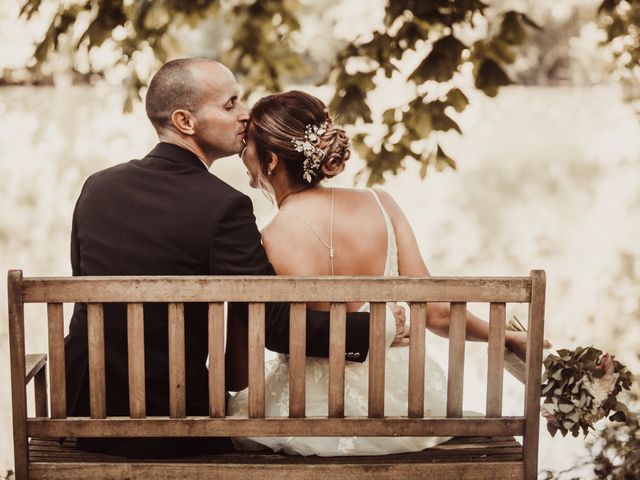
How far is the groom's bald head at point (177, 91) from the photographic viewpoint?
2.82m

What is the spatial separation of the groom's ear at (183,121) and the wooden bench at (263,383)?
669 mm

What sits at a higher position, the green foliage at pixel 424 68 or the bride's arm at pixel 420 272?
the green foliage at pixel 424 68

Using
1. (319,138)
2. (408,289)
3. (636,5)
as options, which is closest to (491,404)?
(408,289)

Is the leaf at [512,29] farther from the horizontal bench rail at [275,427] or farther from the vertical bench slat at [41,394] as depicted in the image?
the vertical bench slat at [41,394]

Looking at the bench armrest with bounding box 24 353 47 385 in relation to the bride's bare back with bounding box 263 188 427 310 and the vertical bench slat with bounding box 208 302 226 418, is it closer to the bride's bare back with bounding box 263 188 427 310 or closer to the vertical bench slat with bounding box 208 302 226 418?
the vertical bench slat with bounding box 208 302 226 418

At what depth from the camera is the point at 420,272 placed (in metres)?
3.02

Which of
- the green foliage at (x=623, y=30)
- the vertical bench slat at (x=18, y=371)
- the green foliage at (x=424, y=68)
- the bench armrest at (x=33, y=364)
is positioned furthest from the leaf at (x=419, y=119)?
the vertical bench slat at (x=18, y=371)

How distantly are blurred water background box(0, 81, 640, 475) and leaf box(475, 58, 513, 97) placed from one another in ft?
4.44

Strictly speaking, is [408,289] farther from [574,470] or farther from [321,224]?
[574,470]

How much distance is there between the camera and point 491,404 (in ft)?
7.97

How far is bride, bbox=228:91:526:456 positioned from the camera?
9.16 feet

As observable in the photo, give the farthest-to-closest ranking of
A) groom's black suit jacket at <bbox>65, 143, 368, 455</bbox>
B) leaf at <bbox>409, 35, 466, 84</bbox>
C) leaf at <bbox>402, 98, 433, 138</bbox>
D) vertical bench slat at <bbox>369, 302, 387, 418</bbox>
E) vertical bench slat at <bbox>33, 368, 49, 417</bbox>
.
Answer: leaf at <bbox>402, 98, 433, 138</bbox> < leaf at <bbox>409, 35, 466, 84</bbox> < vertical bench slat at <bbox>33, 368, 49, 417</bbox> < groom's black suit jacket at <bbox>65, 143, 368, 455</bbox> < vertical bench slat at <bbox>369, 302, 387, 418</bbox>

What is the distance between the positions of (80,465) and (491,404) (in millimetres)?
1099

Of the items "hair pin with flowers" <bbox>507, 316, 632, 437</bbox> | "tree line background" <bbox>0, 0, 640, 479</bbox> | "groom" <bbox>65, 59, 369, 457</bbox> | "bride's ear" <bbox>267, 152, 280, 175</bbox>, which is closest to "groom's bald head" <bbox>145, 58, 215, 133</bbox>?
"groom" <bbox>65, 59, 369, 457</bbox>
